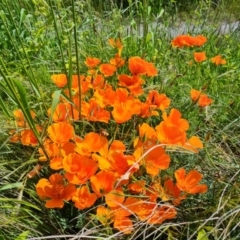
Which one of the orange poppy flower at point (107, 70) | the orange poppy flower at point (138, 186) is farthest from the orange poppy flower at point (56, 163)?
the orange poppy flower at point (107, 70)

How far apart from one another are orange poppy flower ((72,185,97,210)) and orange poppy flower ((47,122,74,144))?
166 mm

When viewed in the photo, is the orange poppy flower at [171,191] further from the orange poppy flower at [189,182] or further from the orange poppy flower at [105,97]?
the orange poppy flower at [105,97]

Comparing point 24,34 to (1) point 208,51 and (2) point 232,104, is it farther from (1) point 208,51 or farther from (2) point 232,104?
(2) point 232,104

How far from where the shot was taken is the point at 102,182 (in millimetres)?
1370

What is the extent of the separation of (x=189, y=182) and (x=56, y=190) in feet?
1.26

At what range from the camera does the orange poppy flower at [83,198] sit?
53.0 inches

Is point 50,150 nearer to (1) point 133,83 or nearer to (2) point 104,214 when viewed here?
(2) point 104,214

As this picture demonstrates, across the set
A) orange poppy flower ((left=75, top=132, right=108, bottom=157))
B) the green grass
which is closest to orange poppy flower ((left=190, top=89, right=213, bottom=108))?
the green grass

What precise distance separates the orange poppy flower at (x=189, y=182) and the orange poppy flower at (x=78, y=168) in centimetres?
25

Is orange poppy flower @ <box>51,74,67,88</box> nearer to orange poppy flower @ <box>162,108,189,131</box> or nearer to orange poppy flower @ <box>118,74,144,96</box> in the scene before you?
orange poppy flower @ <box>118,74,144,96</box>

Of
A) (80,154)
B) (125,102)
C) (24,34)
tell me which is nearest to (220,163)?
(125,102)

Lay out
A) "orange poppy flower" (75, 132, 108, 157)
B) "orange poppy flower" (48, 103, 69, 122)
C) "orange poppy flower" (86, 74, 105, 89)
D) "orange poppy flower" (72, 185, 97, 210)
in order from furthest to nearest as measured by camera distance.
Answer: "orange poppy flower" (86, 74, 105, 89) < "orange poppy flower" (48, 103, 69, 122) < "orange poppy flower" (75, 132, 108, 157) < "orange poppy flower" (72, 185, 97, 210)

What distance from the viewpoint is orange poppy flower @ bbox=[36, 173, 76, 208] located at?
1.38 meters

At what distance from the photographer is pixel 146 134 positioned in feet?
4.89
